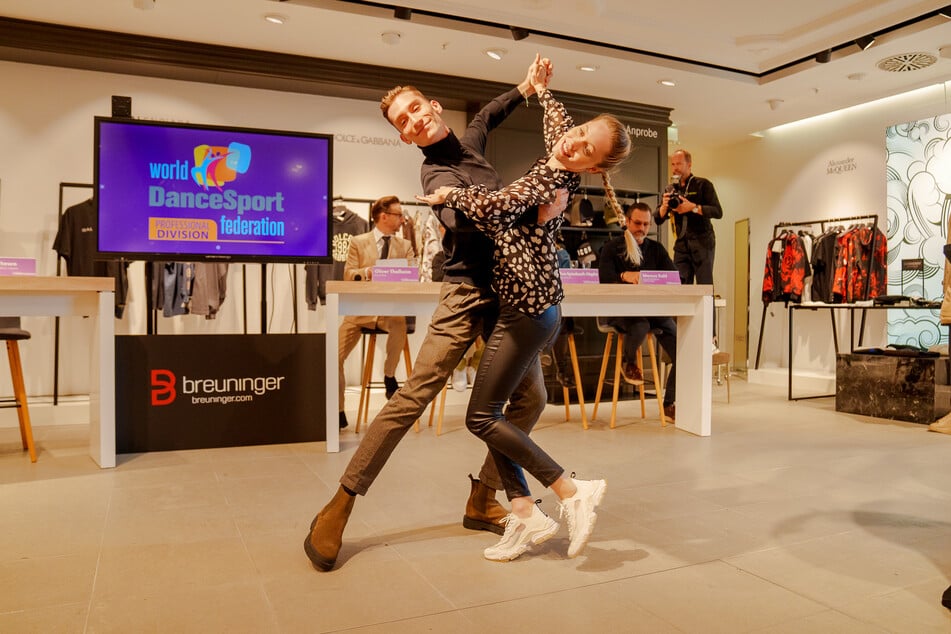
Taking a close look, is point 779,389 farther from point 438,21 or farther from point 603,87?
point 438,21

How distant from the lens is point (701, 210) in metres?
5.44

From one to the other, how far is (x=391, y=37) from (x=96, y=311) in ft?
9.29

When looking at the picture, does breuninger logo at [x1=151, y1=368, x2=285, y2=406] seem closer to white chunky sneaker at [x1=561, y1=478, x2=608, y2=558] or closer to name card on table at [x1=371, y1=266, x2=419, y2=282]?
name card on table at [x1=371, y1=266, x2=419, y2=282]

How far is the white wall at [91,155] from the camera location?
507 cm

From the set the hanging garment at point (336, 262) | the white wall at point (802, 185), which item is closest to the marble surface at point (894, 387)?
the white wall at point (802, 185)

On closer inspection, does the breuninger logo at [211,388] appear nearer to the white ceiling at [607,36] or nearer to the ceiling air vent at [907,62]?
the white ceiling at [607,36]

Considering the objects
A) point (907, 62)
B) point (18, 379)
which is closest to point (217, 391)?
point (18, 379)

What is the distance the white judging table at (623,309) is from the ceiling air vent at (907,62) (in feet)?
9.65

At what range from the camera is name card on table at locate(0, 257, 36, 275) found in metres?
3.01

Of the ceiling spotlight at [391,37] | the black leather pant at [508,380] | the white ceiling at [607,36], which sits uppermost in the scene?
the white ceiling at [607,36]

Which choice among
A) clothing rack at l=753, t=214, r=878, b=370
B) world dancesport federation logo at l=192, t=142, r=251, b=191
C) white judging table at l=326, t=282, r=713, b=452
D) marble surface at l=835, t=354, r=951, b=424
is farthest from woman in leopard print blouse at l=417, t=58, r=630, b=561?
clothing rack at l=753, t=214, r=878, b=370

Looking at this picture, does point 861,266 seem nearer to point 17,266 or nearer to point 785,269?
point 785,269

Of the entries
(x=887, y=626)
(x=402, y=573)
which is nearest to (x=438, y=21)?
(x=402, y=573)

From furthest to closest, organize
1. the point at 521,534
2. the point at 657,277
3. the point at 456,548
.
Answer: the point at 657,277, the point at 456,548, the point at 521,534
